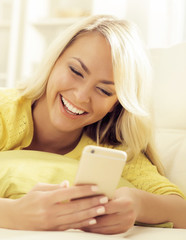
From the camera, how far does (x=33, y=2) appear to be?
3205mm

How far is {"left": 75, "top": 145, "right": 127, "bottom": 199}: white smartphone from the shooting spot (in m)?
0.74

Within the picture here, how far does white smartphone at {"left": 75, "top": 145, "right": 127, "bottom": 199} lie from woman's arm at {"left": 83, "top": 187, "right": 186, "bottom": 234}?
0.09m

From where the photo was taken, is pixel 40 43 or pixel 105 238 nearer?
pixel 105 238

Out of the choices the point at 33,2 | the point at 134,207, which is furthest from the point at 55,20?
the point at 134,207

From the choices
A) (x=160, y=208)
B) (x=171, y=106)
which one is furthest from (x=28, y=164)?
(x=171, y=106)

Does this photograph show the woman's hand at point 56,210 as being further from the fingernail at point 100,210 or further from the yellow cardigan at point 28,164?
the yellow cardigan at point 28,164

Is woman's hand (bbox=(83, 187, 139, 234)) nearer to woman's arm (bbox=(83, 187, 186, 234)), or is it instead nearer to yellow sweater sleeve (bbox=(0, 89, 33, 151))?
woman's arm (bbox=(83, 187, 186, 234))

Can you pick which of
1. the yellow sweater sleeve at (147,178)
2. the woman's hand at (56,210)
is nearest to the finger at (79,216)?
the woman's hand at (56,210)

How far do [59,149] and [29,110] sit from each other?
19 cm

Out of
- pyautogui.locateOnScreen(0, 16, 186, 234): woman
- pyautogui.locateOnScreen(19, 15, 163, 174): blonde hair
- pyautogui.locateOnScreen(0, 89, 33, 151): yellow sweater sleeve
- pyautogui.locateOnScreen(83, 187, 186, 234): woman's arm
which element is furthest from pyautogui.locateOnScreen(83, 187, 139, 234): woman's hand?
pyautogui.locateOnScreen(0, 89, 33, 151): yellow sweater sleeve

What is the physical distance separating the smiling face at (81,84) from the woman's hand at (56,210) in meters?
0.46

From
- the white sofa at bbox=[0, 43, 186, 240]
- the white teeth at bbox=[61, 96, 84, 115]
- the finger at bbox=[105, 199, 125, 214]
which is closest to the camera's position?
the finger at bbox=[105, 199, 125, 214]

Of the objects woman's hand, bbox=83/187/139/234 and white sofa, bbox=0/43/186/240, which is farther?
white sofa, bbox=0/43/186/240

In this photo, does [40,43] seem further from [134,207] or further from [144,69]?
[134,207]
